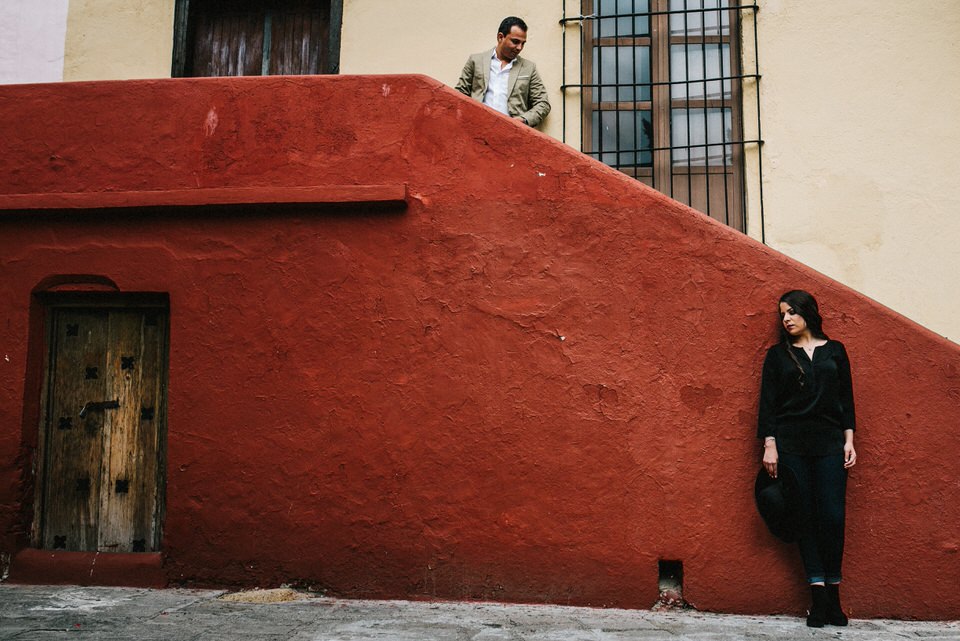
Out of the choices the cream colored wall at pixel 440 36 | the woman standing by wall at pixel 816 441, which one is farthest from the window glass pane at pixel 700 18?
the woman standing by wall at pixel 816 441

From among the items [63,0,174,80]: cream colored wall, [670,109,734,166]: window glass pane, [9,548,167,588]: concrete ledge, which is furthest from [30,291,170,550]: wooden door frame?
[670,109,734,166]: window glass pane

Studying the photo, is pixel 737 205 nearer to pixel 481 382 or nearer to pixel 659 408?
pixel 659 408

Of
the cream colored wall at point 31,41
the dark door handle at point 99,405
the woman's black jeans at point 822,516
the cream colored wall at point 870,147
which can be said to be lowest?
the woman's black jeans at point 822,516

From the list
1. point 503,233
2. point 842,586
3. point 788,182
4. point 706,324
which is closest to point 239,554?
point 503,233

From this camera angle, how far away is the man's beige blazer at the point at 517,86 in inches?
241

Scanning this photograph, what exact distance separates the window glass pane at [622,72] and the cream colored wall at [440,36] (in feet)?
1.14

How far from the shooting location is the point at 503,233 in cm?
465

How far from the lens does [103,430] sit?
4988 millimetres

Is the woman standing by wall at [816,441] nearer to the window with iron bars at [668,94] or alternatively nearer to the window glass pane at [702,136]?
the window with iron bars at [668,94]

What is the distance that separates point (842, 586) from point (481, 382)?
85.4 inches

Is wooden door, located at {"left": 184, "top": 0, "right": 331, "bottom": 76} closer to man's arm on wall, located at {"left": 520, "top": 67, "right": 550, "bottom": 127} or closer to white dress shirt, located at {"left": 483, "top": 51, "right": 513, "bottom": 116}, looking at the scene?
white dress shirt, located at {"left": 483, "top": 51, "right": 513, "bottom": 116}

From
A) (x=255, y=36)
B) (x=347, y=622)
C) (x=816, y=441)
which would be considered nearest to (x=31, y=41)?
(x=255, y=36)

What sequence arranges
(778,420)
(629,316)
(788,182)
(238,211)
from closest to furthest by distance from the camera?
1. (778,420)
2. (629,316)
3. (238,211)
4. (788,182)

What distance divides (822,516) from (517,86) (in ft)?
12.1
